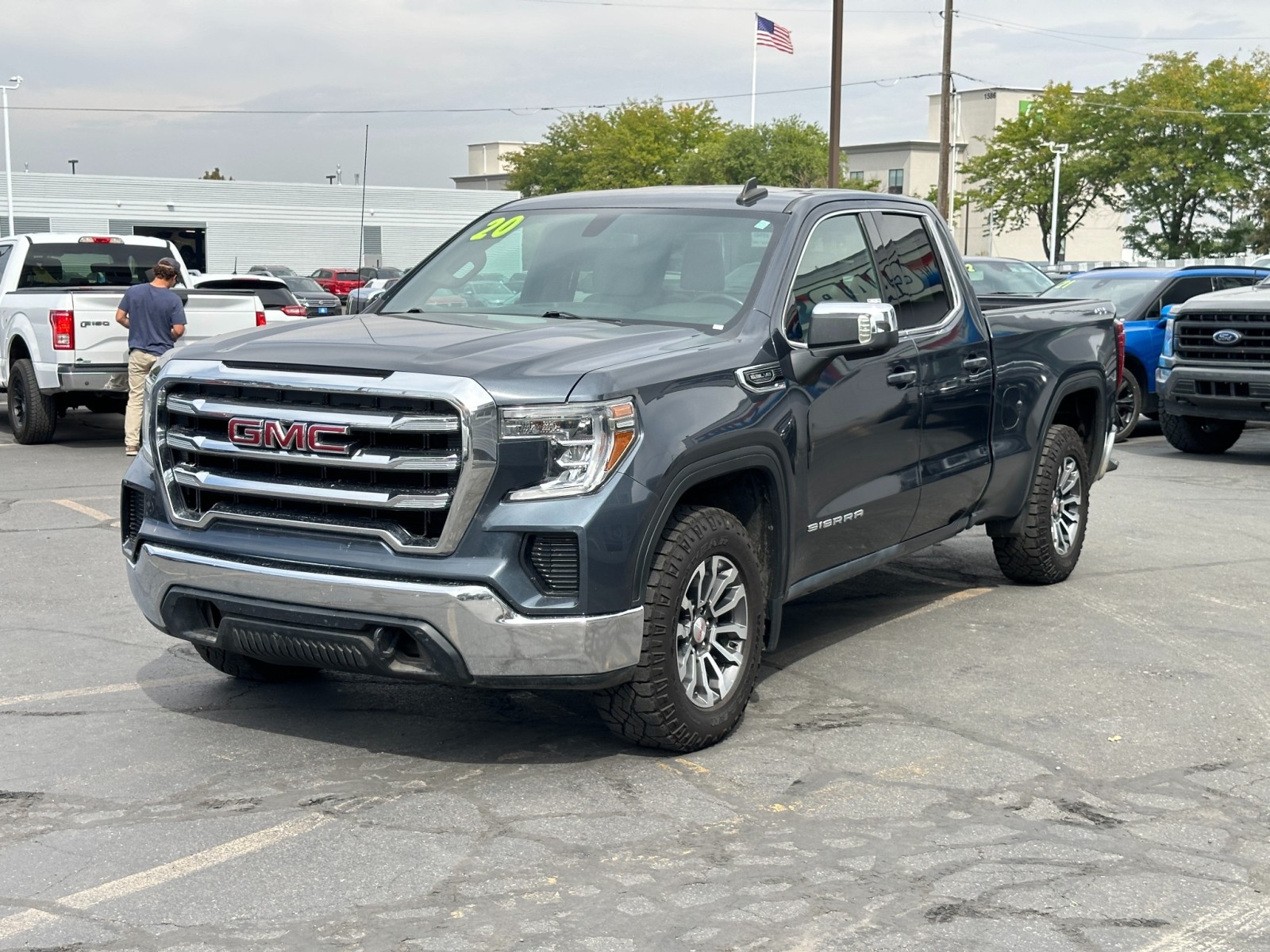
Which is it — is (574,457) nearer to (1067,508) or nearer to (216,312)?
(1067,508)

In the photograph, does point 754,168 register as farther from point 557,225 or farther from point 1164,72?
point 557,225

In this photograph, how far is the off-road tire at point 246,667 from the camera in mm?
5945

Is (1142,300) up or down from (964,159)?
down

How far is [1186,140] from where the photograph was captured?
198ft

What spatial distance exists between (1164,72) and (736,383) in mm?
61351

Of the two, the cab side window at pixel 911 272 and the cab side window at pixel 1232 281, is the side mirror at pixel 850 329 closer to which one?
the cab side window at pixel 911 272

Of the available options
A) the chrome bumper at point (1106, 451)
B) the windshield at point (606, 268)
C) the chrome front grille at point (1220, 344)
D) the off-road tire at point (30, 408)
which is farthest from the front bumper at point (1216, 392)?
the off-road tire at point (30, 408)

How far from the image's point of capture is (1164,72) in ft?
200

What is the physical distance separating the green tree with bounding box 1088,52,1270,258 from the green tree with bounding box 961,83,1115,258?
3.02ft

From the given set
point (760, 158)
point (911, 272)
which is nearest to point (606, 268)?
point (911, 272)

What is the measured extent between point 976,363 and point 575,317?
2188 mm

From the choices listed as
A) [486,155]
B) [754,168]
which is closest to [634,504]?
[754,168]

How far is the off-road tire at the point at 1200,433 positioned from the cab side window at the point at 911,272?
8.74 m

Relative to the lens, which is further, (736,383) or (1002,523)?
(1002,523)
